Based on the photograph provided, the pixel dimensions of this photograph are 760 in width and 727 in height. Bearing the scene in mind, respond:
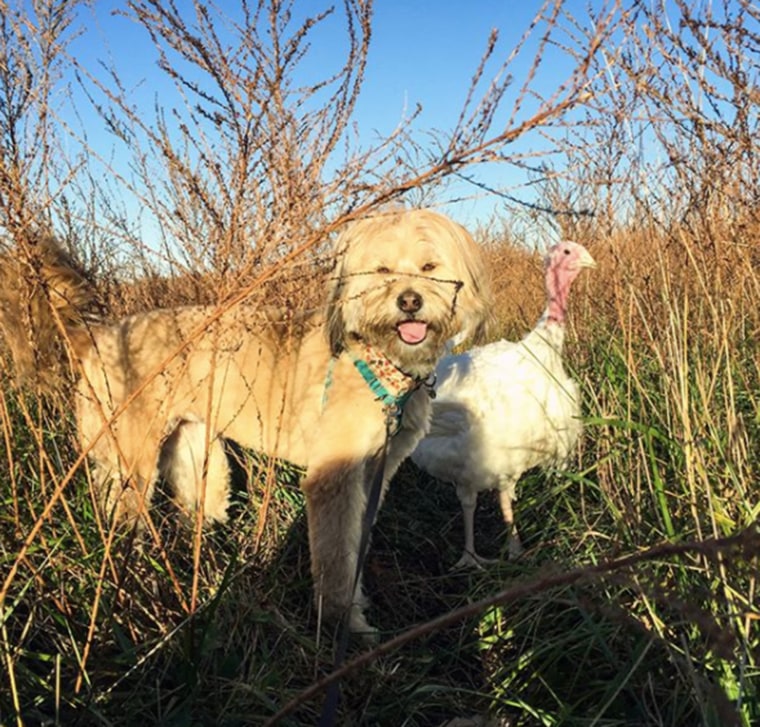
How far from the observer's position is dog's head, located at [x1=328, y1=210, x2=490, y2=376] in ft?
9.74

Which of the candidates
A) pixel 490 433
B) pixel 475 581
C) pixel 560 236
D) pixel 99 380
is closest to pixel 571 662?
pixel 475 581

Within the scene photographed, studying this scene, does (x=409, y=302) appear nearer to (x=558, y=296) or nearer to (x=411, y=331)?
(x=411, y=331)

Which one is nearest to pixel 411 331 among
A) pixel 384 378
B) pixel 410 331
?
pixel 410 331

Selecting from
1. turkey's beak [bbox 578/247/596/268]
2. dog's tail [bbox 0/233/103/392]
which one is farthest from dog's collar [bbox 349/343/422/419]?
turkey's beak [bbox 578/247/596/268]

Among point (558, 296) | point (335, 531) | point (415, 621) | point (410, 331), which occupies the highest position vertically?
point (558, 296)

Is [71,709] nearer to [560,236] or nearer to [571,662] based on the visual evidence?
[571,662]

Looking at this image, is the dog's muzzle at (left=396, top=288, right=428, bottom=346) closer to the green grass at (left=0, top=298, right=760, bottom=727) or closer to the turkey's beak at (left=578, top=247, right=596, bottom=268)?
the green grass at (left=0, top=298, right=760, bottom=727)

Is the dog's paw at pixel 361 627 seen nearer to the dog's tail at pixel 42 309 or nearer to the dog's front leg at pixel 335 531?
the dog's front leg at pixel 335 531

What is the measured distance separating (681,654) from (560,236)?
3788 mm

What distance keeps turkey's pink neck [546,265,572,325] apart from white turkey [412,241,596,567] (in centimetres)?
28

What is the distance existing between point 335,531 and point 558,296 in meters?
2.19

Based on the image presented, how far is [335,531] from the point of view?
290 cm

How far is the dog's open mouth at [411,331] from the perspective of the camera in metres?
2.98

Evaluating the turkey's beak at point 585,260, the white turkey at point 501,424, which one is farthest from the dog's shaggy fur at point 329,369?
the turkey's beak at point 585,260
